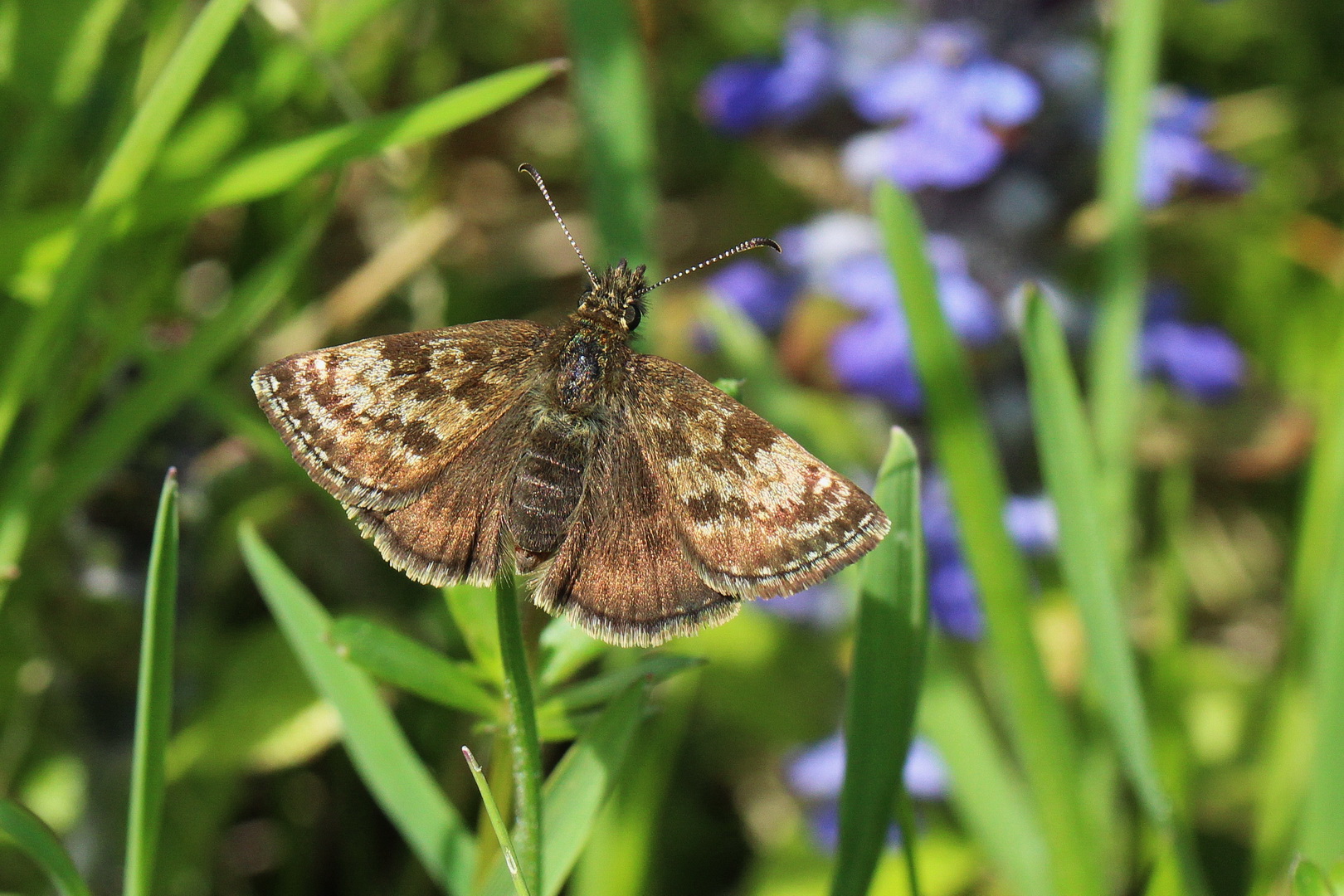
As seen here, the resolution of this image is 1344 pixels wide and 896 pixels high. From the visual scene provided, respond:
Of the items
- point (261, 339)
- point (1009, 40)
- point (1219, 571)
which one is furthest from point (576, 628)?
point (1219, 571)

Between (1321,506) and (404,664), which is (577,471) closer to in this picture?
(404,664)

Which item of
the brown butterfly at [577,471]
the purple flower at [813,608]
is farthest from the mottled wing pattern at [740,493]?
the purple flower at [813,608]

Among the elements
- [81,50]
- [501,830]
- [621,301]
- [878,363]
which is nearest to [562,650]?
[501,830]

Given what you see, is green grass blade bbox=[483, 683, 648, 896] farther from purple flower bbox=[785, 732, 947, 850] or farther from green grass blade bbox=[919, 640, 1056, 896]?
purple flower bbox=[785, 732, 947, 850]

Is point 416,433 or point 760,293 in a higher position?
point 416,433

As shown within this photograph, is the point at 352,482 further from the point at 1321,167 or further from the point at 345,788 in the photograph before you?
the point at 1321,167

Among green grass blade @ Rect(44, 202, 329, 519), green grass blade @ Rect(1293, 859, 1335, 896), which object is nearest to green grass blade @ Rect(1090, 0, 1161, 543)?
green grass blade @ Rect(1293, 859, 1335, 896)
